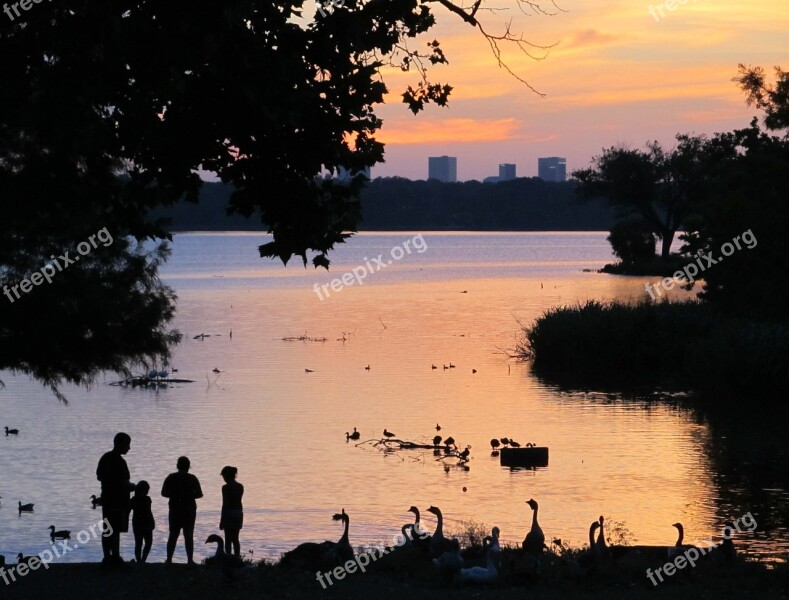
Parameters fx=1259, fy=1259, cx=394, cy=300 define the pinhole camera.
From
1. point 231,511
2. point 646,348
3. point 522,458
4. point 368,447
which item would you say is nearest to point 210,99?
point 231,511

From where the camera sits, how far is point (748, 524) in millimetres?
24125

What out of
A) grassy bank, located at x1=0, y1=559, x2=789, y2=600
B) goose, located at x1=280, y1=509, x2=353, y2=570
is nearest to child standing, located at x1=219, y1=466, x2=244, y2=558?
goose, located at x1=280, y1=509, x2=353, y2=570

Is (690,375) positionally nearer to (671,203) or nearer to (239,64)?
(239,64)

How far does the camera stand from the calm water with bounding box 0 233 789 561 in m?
25.4

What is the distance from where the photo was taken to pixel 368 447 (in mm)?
34125

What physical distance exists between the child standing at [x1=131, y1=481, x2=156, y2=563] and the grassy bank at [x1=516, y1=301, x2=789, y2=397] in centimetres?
2942

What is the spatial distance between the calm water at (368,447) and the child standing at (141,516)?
4.77 m

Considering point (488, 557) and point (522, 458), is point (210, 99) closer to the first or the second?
point (488, 557)

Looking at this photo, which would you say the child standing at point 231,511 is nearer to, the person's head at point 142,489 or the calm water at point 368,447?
the person's head at point 142,489

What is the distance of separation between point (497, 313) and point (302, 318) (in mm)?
12909

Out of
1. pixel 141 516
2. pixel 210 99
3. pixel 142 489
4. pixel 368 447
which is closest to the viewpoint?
pixel 210 99

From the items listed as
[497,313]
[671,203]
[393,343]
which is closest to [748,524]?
[393,343]

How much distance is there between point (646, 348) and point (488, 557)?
35.8m

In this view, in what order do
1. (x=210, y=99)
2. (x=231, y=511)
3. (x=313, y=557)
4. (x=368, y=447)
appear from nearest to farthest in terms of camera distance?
1. (x=210, y=99)
2. (x=313, y=557)
3. (x=231, y=511)
4. (x=368, y=447)
